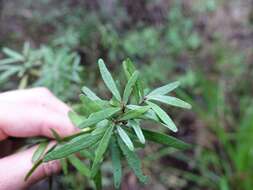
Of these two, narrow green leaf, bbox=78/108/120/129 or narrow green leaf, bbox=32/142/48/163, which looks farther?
narrow green leaf, bbox=32/142/48/163

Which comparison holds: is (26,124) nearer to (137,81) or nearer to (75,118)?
(75,118)

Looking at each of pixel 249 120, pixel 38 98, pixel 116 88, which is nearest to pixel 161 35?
pixel 249 120

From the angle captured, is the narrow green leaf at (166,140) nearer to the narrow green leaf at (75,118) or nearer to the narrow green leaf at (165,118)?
the narrow green leaf at (165,118)

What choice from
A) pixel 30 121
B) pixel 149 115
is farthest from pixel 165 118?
pixel 30 121

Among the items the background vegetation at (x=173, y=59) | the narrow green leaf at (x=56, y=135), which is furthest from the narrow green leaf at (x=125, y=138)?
the background vegetation at (x=173, y=59)

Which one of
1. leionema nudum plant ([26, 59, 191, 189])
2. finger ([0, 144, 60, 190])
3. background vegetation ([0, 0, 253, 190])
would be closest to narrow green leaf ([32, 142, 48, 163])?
finger ([0, 144, 60, 190])

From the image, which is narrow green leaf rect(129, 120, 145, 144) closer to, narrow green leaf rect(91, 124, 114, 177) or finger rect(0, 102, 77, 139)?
narrow green leaf rect(91, 124, 114, 177)
